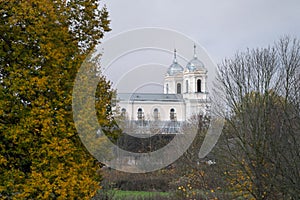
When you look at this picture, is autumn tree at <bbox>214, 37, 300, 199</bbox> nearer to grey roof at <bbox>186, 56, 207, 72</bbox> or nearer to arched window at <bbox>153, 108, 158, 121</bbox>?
arched window at <bbox>153, 108, 158, 121</bbox>

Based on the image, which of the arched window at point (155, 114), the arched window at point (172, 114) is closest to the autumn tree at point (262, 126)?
the arched window at point (155, 114)

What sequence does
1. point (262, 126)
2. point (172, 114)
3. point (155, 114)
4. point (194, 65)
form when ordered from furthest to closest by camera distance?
point (172, 114), point (155, 114), point (194, 65), point (262, 126)

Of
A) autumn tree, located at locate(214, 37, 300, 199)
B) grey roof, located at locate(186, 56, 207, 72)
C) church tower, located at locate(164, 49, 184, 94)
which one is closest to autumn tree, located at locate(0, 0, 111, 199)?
autumn tree, located at locate(214, 37, 300, 199)

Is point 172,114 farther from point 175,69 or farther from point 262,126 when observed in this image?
point 262,126

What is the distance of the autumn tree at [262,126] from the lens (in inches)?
404

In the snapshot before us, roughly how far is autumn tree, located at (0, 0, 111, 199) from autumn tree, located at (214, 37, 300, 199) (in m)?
4.34

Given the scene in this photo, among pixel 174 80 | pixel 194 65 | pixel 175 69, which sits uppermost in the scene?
pixel 175 69

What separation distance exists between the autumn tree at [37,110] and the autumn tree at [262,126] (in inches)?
171

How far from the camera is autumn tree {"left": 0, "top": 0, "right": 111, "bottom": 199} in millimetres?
9172

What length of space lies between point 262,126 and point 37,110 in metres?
5.96

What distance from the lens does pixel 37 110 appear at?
30.2ft

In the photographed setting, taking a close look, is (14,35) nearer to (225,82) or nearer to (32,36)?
(32,36)

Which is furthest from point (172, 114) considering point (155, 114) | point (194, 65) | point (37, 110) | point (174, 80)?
point (37, 110)

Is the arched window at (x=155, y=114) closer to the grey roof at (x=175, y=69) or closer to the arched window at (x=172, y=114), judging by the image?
the arched window at (x=172, y=114)
